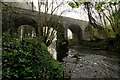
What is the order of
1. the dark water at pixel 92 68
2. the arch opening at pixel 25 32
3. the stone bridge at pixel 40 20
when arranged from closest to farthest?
the dark water at pixel 92 68
the arch opening at pixel 25 32
the stone bridge at pixel 40 20

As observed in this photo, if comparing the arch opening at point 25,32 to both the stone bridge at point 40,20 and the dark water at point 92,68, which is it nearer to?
the stone bridge at point 40,20

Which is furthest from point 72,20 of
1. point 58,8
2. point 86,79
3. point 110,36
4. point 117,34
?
point 86,79

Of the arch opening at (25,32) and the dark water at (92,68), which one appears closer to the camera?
the dark water at (92,68)

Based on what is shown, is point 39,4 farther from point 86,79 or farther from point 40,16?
point 86,79

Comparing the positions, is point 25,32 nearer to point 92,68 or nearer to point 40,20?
point 40,20

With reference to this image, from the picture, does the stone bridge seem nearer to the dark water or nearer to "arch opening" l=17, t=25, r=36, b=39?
"arch opening" l=17, t=25, r=36, b=39

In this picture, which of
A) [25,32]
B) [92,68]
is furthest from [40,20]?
[92,68]

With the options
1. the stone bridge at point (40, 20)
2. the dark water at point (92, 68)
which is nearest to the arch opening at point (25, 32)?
the stone bridge at point (40, 20)

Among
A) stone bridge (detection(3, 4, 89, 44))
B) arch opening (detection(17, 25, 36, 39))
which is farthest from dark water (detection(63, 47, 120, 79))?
arch opening (detection(17, 25, 36, 39))

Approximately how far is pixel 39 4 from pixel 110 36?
10.3 m

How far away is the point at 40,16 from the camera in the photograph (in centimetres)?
471

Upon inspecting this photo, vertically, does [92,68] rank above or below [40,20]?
below

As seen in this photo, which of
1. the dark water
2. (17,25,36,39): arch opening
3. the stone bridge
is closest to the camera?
the dark water

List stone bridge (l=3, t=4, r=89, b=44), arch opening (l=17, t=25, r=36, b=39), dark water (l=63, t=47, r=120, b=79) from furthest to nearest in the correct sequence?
stone bridge (l=3, t=4, r=89, b=44), arch opening (l=17, t=25, r=36, b=39), dark water (l=63, t=47, r=120, b=79)
